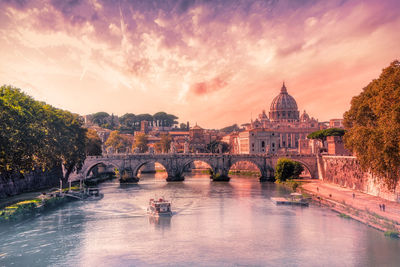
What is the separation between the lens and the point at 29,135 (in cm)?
3569

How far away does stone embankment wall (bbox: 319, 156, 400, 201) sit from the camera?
37.4m

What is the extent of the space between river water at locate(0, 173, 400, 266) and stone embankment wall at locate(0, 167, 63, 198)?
7.39 meters

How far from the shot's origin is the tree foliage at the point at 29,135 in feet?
109

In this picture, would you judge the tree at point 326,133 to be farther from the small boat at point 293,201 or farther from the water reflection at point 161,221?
the water reflection at point 161,221

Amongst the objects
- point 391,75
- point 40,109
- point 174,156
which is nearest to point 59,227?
point 40,109

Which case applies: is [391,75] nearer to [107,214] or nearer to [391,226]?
[391,226]

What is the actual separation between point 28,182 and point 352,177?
38311 millimetres

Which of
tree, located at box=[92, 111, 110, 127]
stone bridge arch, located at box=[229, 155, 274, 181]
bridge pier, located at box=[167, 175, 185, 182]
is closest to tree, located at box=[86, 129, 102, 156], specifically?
bridge pier, located at box=[167, 175, 185, 182]

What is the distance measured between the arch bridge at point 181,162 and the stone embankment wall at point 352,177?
461cm

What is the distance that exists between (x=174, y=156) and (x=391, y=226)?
4431 cm

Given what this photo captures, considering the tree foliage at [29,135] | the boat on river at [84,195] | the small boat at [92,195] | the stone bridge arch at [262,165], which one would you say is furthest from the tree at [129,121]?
the boat on river at [84,195]

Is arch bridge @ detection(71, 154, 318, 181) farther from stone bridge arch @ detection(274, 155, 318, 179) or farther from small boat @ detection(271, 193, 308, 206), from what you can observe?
small boat @ detection(271, 193, 308, 206)

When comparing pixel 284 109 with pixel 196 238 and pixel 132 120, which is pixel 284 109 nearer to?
pixel 132 120

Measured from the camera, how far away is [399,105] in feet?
94.8
